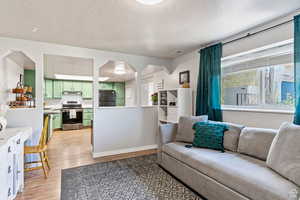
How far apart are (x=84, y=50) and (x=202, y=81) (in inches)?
100

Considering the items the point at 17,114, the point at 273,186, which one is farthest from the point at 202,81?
the point at 17,114

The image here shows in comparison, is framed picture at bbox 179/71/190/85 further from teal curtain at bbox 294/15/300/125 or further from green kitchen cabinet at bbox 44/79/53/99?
green kitchen cabinet at bbox 44/79/53/99

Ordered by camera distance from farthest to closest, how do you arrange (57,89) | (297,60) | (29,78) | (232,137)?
(57,89) < (29,78) < (232,137) < (297,60)

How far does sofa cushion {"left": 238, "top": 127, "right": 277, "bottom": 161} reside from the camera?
193cm

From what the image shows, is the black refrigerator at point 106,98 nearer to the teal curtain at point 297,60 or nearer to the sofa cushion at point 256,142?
the sofa cushion at point 256,142

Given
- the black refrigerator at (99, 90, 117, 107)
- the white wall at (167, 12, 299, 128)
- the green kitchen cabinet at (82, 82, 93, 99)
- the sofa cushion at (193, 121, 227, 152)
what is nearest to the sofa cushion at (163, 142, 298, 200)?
the sofa cushion at (193, 121, 227, 152)

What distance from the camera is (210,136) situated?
7.96 feet

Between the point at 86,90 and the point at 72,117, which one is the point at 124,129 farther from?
the point at 86,90

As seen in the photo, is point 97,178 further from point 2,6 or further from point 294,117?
point 294,117

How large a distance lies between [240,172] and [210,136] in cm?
83

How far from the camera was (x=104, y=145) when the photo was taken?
3578 millimetres

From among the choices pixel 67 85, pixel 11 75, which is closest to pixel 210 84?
pixel 11 75

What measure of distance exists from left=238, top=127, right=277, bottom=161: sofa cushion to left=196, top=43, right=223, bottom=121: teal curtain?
2.76 feet

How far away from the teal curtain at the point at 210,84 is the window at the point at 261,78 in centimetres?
20
